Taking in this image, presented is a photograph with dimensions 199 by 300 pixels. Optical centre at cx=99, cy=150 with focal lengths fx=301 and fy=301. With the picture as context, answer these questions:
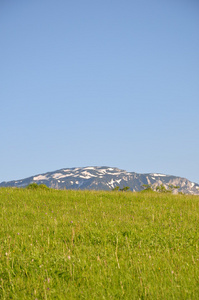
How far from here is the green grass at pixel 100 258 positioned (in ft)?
17.4

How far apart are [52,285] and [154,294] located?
1928 mm

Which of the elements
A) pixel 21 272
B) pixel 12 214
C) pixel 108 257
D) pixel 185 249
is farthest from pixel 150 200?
pixel 21 272

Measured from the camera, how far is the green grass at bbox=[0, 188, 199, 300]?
532 centimetres

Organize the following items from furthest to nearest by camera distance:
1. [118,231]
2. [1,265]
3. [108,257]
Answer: [118,231], [108,257], [1,265]

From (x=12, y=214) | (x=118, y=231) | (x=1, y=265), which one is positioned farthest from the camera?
(x=12, y=214)

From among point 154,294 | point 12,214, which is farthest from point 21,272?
point 12,214

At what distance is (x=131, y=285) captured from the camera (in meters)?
5.45

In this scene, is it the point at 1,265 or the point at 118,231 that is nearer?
the point at 1,265

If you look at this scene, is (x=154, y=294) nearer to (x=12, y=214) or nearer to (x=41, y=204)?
(x=12, y=214)

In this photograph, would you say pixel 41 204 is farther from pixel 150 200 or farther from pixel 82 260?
pixel 82 260

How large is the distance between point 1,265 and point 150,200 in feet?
37.9

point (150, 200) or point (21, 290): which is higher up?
point (150, 200)

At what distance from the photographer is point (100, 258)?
6.95 metres

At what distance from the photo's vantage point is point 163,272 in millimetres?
5992
